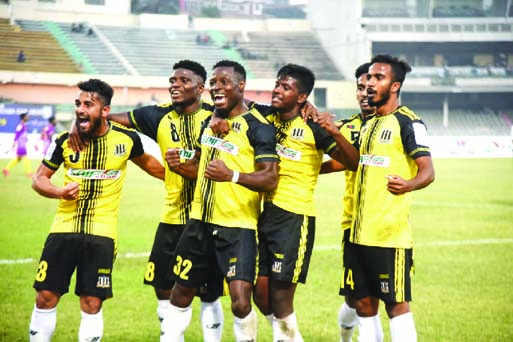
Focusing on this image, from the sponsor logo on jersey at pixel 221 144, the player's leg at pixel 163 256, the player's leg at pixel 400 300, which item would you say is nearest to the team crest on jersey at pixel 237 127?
the sponsor logo on jersey at pixel 221 144

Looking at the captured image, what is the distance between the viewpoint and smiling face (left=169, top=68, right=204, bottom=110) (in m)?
8.07

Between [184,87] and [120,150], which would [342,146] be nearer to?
[184,87]

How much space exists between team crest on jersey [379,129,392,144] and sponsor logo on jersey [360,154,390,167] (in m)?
0.13

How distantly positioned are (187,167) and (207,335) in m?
1.49

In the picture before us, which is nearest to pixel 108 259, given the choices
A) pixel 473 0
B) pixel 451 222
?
pixel 451 222

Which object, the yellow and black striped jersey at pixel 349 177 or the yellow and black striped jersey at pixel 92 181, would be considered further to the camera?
the yellow and black striped jersey at pixel 349 177

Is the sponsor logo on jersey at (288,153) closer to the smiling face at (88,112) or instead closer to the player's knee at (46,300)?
the smiling face at (88,112)

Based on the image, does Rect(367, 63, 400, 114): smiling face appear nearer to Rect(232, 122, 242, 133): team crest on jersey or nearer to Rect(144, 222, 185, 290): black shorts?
Rect(232, 122, 242, 133): team crest on jersey

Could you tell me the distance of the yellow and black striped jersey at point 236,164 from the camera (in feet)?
23.4

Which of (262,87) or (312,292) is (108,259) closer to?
(312,292)

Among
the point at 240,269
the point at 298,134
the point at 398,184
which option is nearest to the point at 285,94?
the point at 298,134

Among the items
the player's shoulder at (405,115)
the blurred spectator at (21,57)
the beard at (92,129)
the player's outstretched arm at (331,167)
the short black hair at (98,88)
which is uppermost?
the blurred spectator at (21,57)

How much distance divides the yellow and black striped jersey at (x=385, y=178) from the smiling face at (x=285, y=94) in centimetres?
81

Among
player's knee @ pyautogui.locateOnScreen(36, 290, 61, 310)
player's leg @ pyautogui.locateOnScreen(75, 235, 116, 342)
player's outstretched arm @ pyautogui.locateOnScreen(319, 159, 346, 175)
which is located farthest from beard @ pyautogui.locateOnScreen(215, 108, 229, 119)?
player's knee @ pyautogui.locateOnScreen(36, 290, 61, 310)
